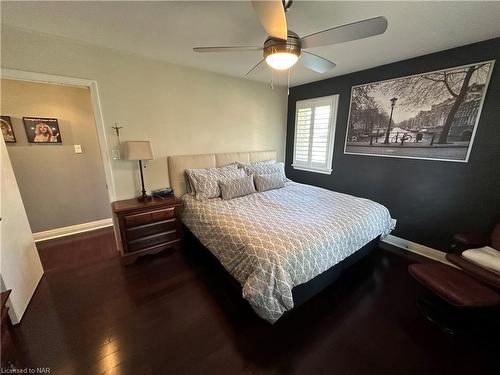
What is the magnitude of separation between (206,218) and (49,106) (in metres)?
2.88

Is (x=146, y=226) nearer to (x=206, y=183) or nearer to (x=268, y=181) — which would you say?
(x=206, y=183)

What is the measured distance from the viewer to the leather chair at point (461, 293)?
4.95ft

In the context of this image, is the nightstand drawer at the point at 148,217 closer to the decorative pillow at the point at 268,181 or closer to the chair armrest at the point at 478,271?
the decorative pillow at the point at 268,181

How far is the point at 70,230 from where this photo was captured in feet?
10.3

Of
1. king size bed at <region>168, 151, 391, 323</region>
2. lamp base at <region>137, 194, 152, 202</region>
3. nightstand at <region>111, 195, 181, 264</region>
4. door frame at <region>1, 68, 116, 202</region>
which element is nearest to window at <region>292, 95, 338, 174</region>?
Result: king size bed at <region>168, 151, 391, 323</region>

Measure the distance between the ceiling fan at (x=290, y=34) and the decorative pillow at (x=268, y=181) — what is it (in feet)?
5.17

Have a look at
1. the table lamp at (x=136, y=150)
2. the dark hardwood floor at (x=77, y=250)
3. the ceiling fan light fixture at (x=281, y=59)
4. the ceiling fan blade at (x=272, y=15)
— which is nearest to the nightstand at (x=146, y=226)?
the dark hardwood floor at (x=77, y=250)

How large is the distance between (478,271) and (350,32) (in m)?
2.26

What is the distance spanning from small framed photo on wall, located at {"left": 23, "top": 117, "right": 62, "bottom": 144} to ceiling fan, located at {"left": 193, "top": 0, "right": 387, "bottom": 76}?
2.84 m

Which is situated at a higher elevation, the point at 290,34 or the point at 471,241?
the point at 290,34

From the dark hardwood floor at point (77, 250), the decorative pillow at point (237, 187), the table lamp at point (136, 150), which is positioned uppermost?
the table lamp at point (136, 150)

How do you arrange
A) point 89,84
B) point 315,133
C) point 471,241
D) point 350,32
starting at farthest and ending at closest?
point 315,133
point 89,84
point 471,241
point 350,32

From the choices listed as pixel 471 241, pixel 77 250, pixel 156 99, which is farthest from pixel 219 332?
pixel 156 99

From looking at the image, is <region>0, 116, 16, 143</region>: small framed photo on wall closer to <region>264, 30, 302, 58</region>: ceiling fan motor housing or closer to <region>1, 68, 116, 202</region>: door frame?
<region>1, 68, 116, 202</region>: door frame
